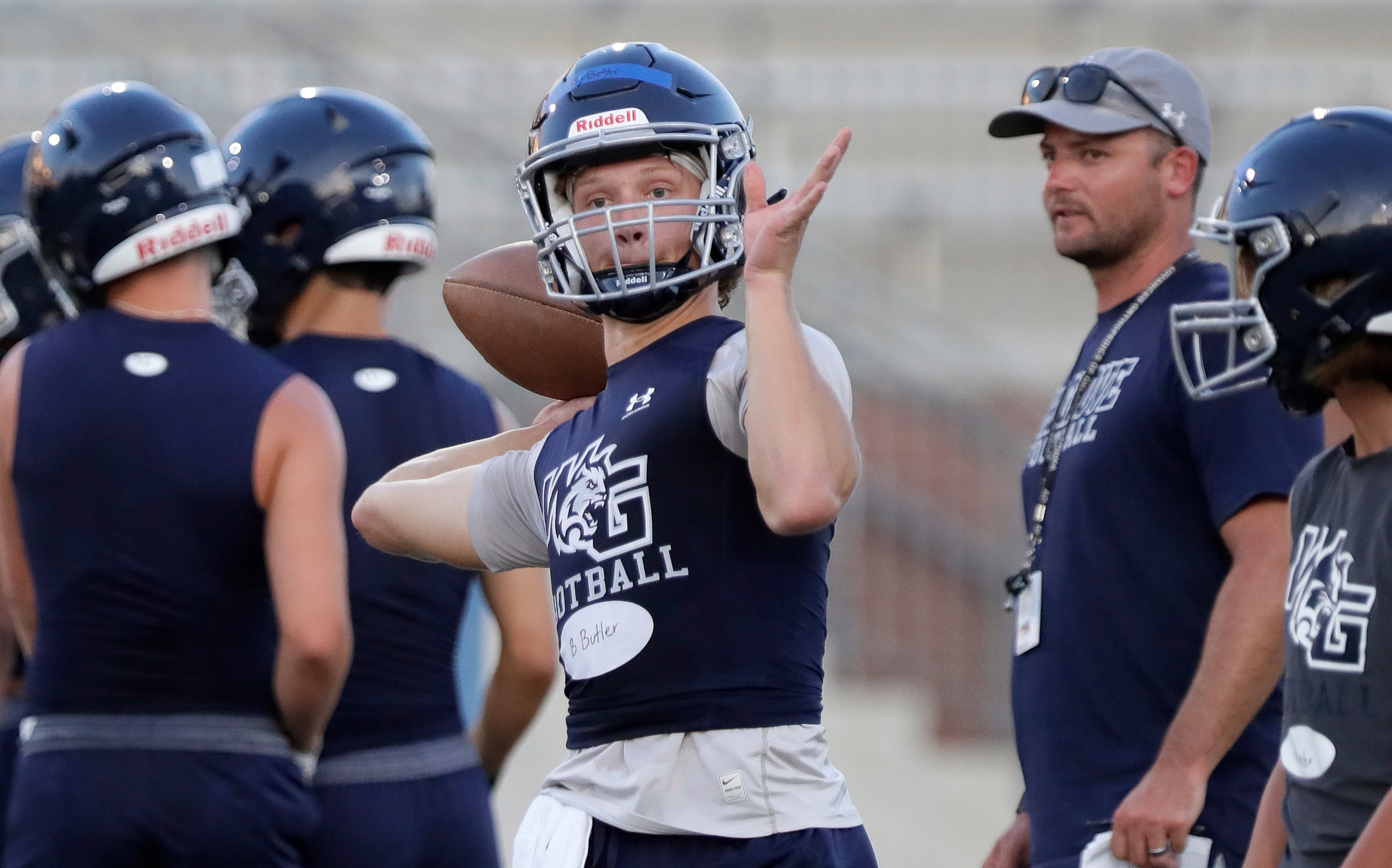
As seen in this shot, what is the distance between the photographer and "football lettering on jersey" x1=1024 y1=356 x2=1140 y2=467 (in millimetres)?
3123

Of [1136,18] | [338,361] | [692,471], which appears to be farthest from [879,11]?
[692,471]

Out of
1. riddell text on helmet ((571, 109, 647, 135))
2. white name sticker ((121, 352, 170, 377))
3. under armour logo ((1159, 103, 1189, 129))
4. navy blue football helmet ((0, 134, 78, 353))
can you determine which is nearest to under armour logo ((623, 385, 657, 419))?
riddell text on helmet ((571, 109, 647, 135))

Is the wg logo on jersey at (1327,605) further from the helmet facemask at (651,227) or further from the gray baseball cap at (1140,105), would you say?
the gray baseball cap at (1140,105)

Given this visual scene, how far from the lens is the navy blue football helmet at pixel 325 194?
3775mm

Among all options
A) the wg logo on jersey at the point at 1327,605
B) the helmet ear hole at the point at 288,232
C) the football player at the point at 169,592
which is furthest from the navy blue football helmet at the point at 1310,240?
the helmet ear hole at the point at 288,232

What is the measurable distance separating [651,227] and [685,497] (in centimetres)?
37

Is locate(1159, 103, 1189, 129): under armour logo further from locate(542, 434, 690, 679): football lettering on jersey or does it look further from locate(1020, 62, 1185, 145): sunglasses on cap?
locate(542, 434, 690, 679): football lettering on jersey

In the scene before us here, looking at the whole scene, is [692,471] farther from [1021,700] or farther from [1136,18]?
[1136,18]

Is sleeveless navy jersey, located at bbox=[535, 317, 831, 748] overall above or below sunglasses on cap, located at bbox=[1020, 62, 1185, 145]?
below

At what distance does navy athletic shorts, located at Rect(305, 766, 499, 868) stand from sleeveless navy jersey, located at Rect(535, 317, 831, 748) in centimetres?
108

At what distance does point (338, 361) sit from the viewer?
364 centimetres

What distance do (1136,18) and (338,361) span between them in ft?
41.3

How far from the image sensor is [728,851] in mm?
2301

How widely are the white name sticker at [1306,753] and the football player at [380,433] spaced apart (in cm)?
174
